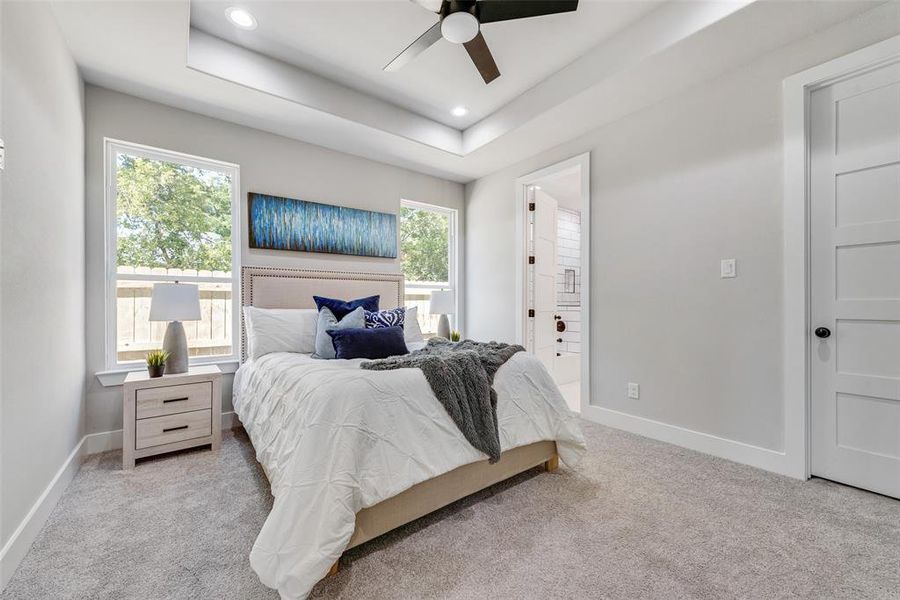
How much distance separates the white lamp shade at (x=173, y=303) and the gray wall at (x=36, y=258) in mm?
416

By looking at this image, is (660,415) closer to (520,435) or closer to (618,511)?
(618,511)

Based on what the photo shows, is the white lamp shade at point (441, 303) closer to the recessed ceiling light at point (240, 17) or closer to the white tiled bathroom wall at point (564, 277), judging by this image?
the white tiled bathroom wall at point (564, 277)

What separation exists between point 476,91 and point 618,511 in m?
3.19

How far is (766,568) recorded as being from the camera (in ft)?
4.85

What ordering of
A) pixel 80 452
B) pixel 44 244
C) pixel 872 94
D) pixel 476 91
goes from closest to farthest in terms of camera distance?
pixel 44 244
pixel 872 94
pixel 80 452
pixel 476 91

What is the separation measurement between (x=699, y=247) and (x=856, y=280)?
2.63 ft

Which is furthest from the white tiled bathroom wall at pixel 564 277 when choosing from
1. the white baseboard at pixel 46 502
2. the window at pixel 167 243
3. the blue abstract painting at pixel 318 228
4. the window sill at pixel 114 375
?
the white baseboard at pixel 46 502

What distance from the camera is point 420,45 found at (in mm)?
2168

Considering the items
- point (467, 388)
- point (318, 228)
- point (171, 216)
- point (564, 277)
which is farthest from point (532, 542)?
point (564, 277)

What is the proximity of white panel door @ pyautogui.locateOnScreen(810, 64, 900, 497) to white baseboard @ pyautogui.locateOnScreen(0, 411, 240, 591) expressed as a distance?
3.89m

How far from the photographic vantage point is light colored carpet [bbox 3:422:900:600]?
1.38 metres

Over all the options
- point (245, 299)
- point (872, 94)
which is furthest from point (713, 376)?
point (245, 299)

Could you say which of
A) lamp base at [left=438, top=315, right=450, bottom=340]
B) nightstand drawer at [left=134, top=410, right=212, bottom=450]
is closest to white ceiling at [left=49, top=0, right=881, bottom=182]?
lamp base at [left=438, top=315, right=450, bottom=340]

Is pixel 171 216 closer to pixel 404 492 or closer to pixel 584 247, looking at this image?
pixel 404 492
